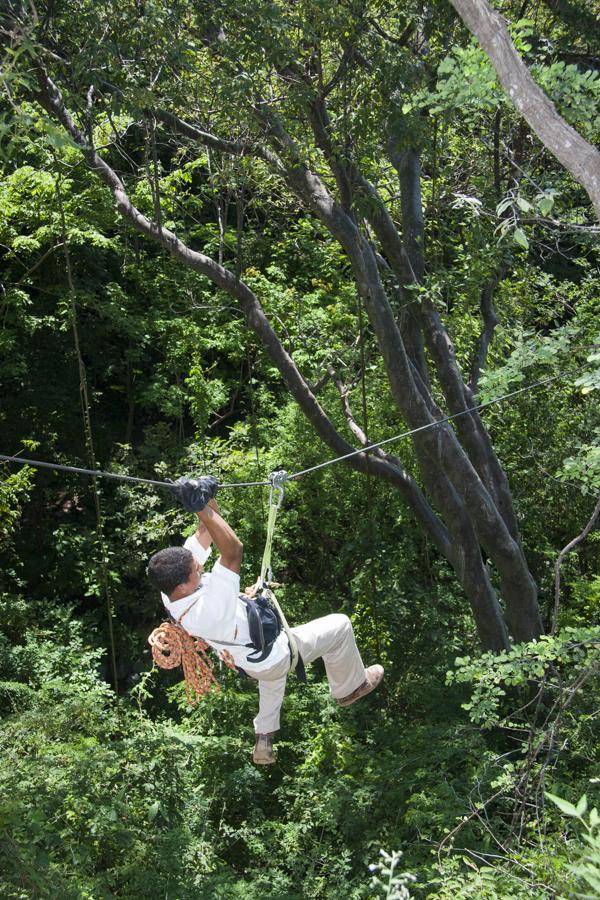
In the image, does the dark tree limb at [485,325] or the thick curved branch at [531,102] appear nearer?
the thick curved branch at [531,102]

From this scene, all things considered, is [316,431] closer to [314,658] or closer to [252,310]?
[252,310]

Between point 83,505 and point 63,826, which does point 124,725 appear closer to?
point 63,826

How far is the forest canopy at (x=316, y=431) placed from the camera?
4.57 m

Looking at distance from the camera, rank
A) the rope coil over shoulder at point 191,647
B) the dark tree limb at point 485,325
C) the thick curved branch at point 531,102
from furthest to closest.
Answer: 1. the dark tree limb at point 485,325
2. the rope coil over shoulder at point 191,647
3. the thick curved branch at point 531,102

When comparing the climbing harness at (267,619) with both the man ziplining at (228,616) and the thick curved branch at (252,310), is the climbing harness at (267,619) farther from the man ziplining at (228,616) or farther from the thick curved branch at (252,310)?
the thick curved branch at (252,310)

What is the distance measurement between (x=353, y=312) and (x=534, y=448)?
1970mm

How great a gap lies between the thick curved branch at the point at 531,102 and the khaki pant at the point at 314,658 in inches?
76.9

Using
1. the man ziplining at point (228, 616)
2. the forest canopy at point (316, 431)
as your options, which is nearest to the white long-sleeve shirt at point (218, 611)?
the man ziplining at point (228, 616)

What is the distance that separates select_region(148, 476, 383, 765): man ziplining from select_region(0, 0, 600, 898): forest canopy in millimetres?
627

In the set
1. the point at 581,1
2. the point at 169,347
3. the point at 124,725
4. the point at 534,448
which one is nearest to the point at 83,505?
the point at 169,347

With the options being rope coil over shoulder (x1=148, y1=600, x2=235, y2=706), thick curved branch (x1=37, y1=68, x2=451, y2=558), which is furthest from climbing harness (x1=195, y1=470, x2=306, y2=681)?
thick curved branch (x1=37, y1=68, x2=451, y2=558)

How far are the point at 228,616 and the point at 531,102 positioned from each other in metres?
2.02

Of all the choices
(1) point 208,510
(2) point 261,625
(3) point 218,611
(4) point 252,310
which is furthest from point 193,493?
(4) point 252,310

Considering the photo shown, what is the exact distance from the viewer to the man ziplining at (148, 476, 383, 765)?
10.9 feet
